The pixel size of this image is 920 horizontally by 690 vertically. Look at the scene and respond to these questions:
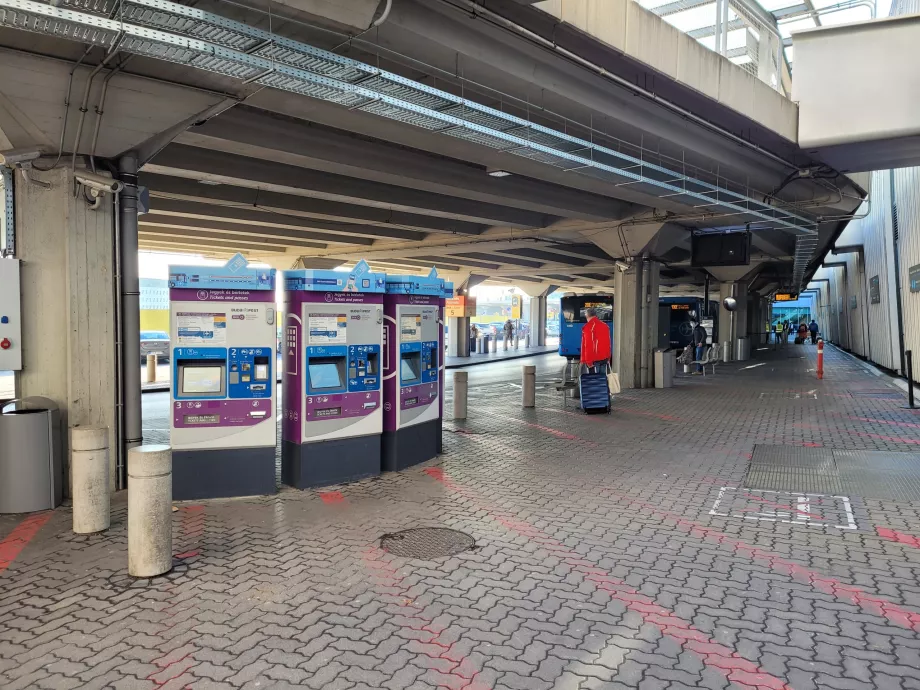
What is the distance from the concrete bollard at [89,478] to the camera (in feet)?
18.4

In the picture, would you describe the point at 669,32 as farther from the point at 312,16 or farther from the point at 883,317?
the point at 883,317

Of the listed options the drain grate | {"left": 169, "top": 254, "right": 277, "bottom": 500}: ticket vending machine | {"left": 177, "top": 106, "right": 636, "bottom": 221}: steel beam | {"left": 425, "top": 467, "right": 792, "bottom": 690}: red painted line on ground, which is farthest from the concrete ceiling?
the drain grate

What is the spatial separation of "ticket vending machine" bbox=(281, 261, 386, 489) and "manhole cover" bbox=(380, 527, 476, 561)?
6.27 ft

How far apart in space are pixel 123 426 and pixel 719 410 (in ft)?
38.3

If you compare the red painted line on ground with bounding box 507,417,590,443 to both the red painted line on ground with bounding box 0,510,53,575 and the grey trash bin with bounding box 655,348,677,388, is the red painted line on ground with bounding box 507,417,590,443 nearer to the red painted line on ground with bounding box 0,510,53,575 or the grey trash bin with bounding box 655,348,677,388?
the red painted line on ground with bounding box 0,510,53,575

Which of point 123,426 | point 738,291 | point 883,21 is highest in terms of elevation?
point 883,21

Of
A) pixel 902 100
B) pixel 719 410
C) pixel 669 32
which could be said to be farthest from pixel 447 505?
pixel 902 100

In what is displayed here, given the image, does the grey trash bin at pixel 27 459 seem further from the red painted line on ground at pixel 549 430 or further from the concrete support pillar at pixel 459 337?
the concrete support pillar at pixel 459 337

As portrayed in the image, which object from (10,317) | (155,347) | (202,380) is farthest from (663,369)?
(155,347)

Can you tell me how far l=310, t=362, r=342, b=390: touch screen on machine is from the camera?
716cm

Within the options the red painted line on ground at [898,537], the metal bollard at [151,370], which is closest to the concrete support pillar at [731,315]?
the metal bollard at [151,370]

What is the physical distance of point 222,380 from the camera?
6.72m

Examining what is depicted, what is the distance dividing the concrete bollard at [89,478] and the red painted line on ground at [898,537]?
699 cm

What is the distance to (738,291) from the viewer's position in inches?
1330
